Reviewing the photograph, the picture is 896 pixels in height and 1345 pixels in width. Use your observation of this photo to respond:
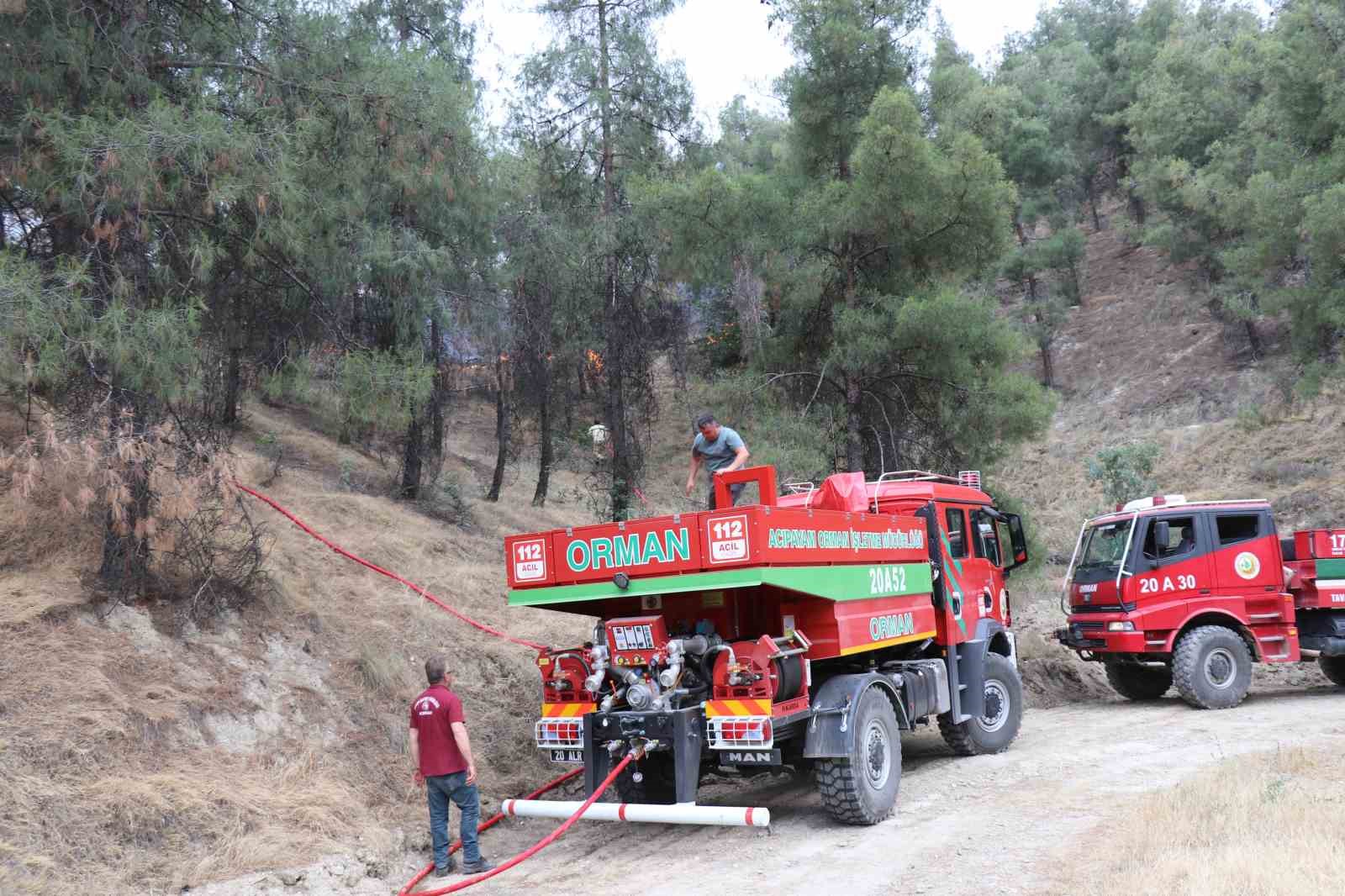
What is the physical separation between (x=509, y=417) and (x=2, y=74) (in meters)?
15.8

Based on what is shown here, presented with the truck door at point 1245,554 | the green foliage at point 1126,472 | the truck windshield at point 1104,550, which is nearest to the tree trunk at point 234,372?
the truck windshield at point 1104,550

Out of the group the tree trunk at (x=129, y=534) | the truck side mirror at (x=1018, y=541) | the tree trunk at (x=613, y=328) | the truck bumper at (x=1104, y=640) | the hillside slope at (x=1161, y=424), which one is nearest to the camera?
the tree trunk at (x=129, y=534)

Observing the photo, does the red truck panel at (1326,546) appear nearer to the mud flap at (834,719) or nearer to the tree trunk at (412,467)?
the mud flap at (834,719)

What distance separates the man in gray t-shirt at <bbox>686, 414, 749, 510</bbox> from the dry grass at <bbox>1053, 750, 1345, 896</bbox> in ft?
13.3

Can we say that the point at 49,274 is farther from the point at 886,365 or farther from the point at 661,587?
the point at 886,365

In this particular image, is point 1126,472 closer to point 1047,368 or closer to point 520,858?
point 1047,368

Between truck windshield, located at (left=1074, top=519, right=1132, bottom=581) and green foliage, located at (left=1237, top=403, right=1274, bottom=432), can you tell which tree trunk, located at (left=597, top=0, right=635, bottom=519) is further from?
green foliage, located at (left=1237, top=403, right=1274, bottom=432)

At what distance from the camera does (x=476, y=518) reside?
1958 centimetres

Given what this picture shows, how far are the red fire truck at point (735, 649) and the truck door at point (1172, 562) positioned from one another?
16.3 feet

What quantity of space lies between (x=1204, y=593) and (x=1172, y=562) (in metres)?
0.55

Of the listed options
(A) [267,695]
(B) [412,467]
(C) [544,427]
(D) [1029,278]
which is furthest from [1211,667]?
(D) [1029,278]

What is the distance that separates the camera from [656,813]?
7.22 metres

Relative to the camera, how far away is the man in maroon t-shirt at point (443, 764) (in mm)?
7395

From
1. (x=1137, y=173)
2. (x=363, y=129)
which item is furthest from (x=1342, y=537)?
(x=1137, y=173)
